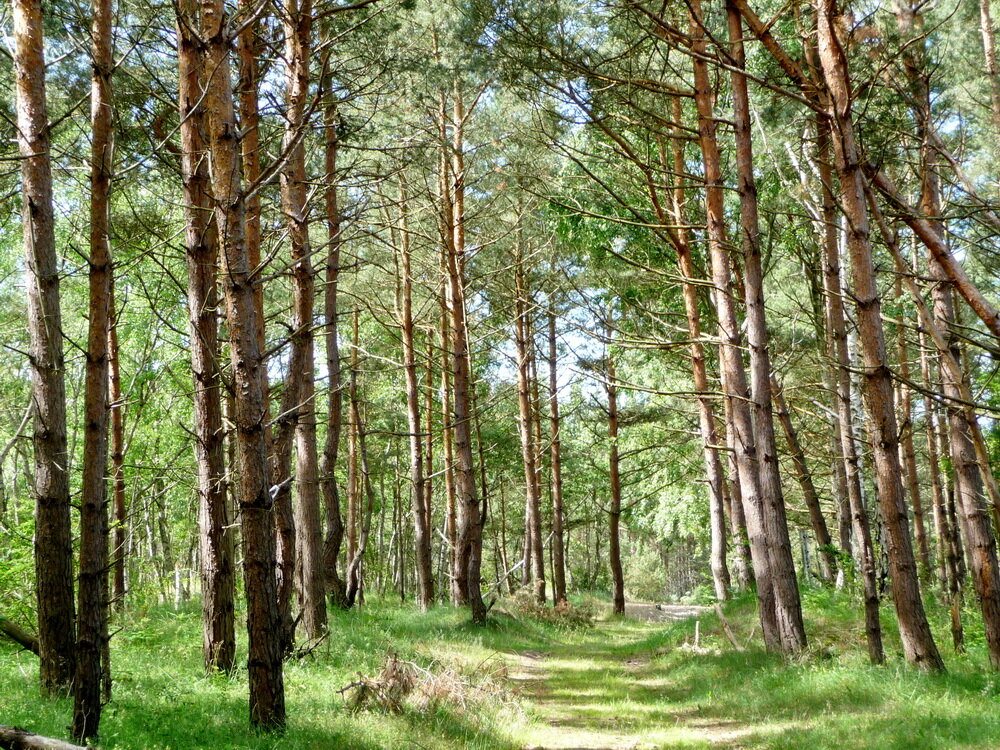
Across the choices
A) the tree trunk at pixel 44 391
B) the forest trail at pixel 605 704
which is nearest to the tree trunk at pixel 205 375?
the tree trunk at pixel 44 391

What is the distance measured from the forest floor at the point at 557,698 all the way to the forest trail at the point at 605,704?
0.11 ft

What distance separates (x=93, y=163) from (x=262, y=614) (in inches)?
122

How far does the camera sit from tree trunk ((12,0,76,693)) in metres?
5.74

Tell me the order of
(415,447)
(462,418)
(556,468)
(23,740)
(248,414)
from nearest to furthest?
(23,740) < (248,414) < (462,418) < (415,447) < (556,468)

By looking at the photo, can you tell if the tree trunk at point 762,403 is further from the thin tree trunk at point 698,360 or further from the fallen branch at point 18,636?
the fallen branch at point 18,636

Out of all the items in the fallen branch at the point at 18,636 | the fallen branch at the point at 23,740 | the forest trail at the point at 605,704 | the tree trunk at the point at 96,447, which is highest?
the tree trunk at the point at 96,447

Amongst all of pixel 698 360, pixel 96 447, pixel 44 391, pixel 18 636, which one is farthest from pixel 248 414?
pixel 698 360

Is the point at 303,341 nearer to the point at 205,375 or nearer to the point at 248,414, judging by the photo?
the point at 205,375

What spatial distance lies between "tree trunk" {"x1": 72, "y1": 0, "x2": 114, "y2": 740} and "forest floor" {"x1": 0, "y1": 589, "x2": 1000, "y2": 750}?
35cm

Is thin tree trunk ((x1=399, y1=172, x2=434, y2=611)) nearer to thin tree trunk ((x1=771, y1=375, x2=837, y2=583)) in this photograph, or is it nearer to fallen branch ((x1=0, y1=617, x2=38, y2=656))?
thin tree trunk ((x1=771, y1=375, x2=837, y2=583))

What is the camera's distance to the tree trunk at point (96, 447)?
456 centimetres

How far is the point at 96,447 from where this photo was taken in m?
4.78

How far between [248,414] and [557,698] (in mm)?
5778

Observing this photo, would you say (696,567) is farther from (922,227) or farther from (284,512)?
(922,227)
